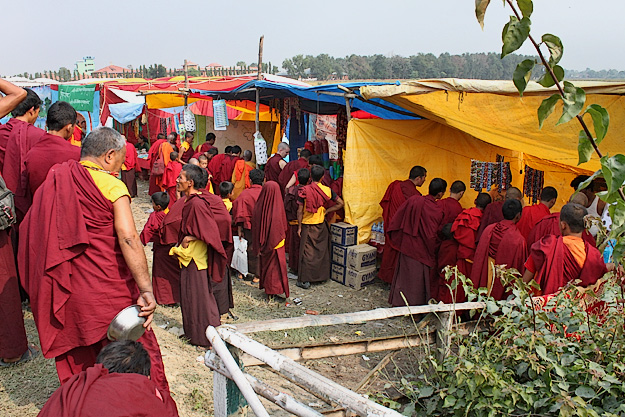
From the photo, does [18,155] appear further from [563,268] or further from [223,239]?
[563,268]

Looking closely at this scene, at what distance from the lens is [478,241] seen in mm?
5387

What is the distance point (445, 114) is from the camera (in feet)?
18.9

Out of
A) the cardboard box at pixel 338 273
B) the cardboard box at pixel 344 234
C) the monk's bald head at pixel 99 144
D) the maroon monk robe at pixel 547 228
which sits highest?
the monk's bald head at pixel 99 144

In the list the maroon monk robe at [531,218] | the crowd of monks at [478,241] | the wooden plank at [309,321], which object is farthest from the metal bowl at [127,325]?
the maroon monk robe at [531,218]

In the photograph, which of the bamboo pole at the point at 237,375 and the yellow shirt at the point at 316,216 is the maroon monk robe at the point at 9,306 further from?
the yellow shirt at the point at 316,216

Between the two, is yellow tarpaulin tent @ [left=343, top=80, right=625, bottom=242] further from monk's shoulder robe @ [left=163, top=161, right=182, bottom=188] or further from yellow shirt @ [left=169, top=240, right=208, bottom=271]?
monk's shoulder robe @ [left=163, top=161, right=182, bottom=188]

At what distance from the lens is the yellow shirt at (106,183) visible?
9.10 feet

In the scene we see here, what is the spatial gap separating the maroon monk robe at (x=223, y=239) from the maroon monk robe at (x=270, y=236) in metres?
0.68

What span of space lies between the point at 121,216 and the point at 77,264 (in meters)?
0.37

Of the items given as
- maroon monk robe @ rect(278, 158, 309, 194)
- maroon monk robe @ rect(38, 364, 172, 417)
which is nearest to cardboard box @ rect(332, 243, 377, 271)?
maroon monk robe @ rect(278, 158, 309, 194)

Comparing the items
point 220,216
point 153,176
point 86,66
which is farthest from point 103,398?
point 86,66

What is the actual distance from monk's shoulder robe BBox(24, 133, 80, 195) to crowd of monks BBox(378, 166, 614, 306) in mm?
3391

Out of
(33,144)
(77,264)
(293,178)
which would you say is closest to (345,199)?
(293,178)

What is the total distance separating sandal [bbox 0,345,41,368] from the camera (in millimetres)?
3850
